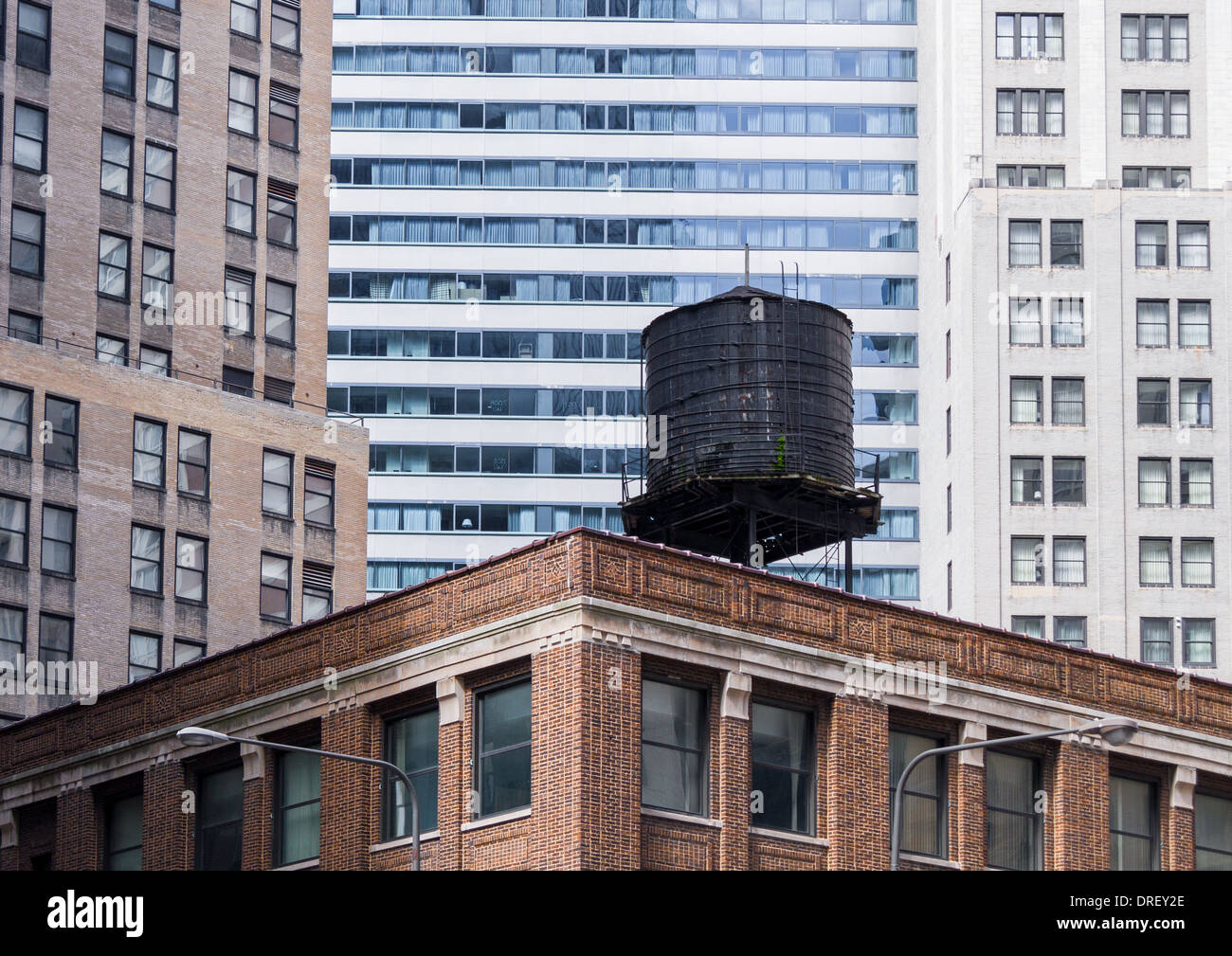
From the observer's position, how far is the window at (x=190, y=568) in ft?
256

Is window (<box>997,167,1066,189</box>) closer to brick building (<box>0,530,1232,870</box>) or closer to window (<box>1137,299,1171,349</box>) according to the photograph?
window (<box>1137,299,1171,349</box>)

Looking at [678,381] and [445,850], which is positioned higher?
[678,381]

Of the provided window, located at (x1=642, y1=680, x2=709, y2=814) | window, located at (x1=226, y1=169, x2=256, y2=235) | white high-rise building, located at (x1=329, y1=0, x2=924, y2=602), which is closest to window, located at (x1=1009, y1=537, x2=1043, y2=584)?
white high-rise building, located at (x1=329, y1=0, x2=924, y2=602)

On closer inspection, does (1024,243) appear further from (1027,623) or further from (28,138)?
(28,138)

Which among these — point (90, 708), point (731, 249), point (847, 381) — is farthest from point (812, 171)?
point (90, 708)

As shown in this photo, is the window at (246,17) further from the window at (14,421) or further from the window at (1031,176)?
the window at (1031,176)

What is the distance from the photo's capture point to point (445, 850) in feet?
138

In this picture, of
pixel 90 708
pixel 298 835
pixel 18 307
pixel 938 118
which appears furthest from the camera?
pixel 938 118

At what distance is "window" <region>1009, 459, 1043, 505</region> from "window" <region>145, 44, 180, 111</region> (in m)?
39.8

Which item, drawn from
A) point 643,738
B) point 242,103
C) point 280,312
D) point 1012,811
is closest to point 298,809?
point 643,738

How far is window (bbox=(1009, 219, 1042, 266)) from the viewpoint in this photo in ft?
346

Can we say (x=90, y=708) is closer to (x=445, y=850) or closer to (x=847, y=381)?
(x=445, y=850)

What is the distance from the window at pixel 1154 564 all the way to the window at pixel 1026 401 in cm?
720

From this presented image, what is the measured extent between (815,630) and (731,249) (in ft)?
263
